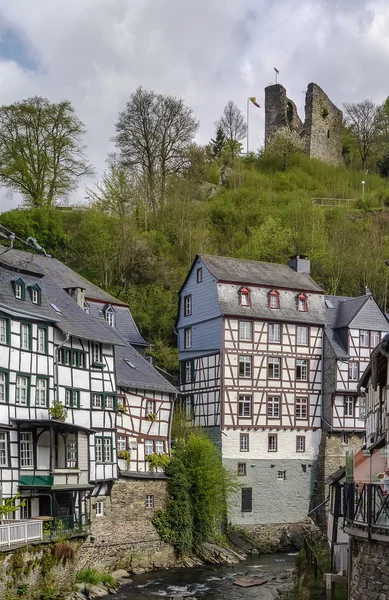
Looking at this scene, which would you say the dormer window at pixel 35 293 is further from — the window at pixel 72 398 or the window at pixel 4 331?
the window at pixel 72 398

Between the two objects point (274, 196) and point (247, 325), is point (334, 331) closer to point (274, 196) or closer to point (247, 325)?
point (247, 325)

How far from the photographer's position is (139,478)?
34812 millimetres

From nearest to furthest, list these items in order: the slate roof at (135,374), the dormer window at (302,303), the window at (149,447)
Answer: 1. the slate roof at (135,374)
2. the window at (149,447)
3. the dormer window at (302,303)

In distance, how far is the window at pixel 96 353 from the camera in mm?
33219

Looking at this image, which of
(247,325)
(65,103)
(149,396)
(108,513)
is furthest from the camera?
(65,103)

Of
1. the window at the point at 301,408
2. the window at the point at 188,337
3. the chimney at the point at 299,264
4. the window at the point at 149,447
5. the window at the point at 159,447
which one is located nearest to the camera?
the window at the point at 149,447

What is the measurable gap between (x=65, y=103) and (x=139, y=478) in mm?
32430

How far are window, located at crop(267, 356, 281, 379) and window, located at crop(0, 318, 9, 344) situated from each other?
17899 millimetres

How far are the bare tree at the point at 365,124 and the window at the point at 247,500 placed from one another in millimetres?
49093

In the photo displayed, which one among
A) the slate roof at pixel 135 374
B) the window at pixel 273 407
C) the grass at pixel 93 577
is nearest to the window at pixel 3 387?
the grass at pixel 93 577

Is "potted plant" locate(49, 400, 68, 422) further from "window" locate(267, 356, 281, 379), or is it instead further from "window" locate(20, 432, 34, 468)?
"window" locate(267, 356, 281, 379)

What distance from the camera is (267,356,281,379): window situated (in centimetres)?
4397

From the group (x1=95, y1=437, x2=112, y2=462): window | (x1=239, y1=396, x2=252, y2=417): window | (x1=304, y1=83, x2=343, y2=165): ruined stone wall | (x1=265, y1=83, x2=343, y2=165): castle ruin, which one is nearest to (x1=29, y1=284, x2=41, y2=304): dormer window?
(x1=95, y1=437, x2=112, y2=462): window

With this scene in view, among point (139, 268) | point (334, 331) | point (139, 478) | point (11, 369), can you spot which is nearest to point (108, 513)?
point (139, 478)
